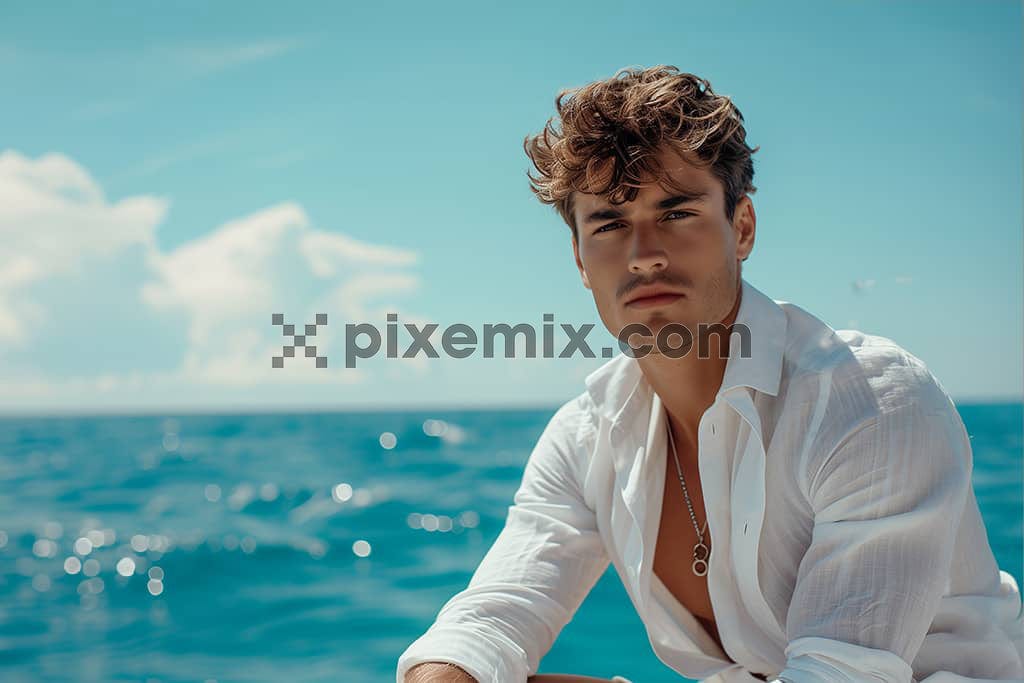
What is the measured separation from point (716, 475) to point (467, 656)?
674 millimetres

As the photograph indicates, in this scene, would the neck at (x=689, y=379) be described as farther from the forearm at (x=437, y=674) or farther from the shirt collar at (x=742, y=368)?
the forearm at (x=437, y=674)

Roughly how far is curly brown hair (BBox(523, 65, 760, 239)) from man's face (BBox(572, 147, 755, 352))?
3cm

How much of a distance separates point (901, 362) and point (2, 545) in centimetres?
1282

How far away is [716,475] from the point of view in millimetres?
1938

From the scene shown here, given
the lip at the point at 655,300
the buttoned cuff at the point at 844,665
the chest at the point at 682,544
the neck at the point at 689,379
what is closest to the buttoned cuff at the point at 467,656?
the chest at the point at 682,544

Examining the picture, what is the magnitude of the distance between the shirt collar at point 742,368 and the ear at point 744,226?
92 mm

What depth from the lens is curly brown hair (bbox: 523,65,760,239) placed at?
Result: 1.95 metres

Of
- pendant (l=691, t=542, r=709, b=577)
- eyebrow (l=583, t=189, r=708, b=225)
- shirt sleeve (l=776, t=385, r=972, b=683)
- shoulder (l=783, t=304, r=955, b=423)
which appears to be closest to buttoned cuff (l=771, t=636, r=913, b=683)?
shirt sleeve (l=776, t=385, r=972, b=683)

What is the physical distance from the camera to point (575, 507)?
2176 mm

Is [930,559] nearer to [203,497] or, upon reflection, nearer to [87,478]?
[203,497]

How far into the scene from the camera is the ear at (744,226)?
2119 mm

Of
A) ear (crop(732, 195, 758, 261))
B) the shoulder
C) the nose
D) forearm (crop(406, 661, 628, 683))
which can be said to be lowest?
forearm (crop(406, 661, 628, 683))

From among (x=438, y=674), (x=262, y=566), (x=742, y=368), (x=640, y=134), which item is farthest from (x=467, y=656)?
(x=262, y=566)

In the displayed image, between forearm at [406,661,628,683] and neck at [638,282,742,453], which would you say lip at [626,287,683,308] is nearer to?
neck at [638,282,742,453]
